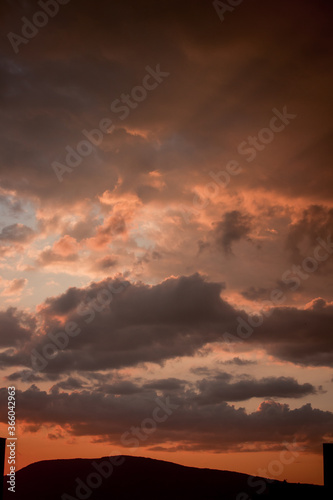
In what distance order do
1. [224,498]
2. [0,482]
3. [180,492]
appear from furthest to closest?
[180,492] → [224,498] → [0,482]

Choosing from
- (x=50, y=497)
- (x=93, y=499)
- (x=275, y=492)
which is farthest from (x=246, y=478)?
(x=275, y=492)

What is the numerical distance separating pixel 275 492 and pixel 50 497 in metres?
169

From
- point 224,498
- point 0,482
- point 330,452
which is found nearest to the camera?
point 0,482

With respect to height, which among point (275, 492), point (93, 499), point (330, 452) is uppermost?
point (330, 452)

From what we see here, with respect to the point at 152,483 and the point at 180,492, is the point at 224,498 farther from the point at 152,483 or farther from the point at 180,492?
the point at 152,483

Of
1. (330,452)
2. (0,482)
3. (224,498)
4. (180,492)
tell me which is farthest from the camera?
(180,492)

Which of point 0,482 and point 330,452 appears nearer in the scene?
point 0,482

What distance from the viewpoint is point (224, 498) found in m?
173

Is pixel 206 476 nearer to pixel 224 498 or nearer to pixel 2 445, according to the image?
pixel 224 498

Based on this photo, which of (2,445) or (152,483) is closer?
(2,445)

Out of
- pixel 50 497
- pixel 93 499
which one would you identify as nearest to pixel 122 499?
pixel 93 499

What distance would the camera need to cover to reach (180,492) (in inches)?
7466

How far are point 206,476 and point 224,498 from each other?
26048mm

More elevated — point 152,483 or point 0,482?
point 0,482
